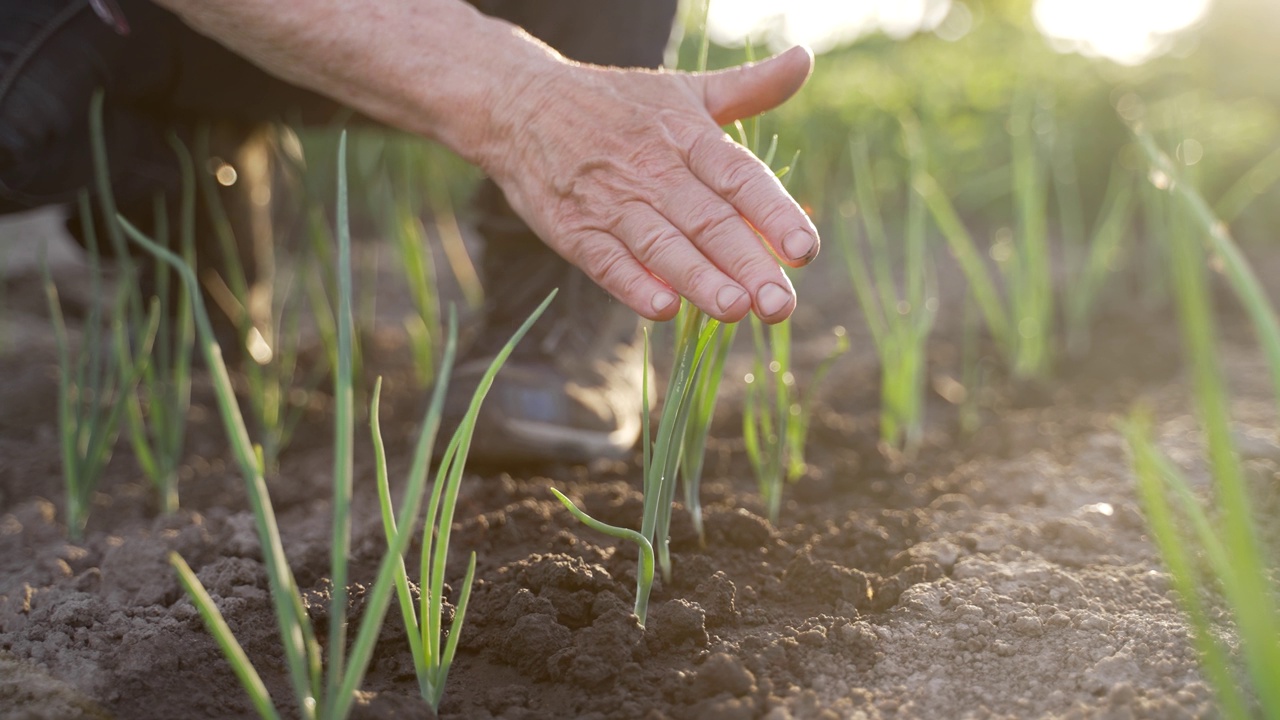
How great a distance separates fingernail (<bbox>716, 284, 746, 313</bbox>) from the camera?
89cm

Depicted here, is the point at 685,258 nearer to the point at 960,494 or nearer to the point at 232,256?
the point at 960,494

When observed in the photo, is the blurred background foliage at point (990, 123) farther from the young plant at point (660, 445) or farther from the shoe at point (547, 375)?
the young plant at point (660, 445)

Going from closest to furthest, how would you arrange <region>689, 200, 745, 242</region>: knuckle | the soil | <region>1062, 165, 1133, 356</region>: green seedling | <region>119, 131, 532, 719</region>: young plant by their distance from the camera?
<region>119, 131, 532, 719</region>: young plant
the soil
<region>689, 200, 745, 242</region>: knuckle
<region>1062, 165, 1133, 356</region>: green seedling

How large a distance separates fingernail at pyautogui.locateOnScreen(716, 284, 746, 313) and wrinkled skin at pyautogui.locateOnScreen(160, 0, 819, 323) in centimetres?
2

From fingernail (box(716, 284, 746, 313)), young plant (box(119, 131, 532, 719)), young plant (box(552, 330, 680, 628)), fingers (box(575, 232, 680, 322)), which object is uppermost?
fingers (box(575, 232, 680, 322))

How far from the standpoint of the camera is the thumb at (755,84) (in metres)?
1.03

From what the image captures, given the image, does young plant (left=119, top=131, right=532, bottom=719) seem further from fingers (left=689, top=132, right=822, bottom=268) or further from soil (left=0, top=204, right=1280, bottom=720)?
fingers (left=689, top=132, right=822, bottom=268)

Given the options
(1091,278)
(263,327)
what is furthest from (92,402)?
(1091,278)

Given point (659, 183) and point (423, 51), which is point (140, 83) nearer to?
point (423, 51)

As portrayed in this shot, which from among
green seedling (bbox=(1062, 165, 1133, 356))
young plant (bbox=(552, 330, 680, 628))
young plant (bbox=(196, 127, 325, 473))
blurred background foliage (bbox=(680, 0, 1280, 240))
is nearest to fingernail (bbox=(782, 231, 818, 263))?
young plant (bbox=(552, 330, 680, 628))

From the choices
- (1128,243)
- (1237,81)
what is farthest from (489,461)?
(1237,81)

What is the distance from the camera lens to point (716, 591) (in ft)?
3.20

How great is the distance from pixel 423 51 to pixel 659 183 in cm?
32

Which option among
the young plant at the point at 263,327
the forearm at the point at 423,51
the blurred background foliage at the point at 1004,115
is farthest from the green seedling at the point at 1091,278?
the young plant at the point at 263,327
